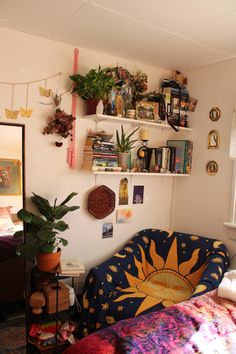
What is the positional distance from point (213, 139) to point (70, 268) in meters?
1.78

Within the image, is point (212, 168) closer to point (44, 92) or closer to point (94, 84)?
point (94, 84)

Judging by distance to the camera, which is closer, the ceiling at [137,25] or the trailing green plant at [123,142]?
the ceiling at [137,25]

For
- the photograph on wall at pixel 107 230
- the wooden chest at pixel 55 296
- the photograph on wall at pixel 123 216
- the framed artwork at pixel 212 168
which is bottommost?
the wooden chest at pixel 55 296

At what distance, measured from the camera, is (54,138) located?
2.57 m

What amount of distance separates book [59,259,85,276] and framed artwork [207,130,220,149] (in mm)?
1662

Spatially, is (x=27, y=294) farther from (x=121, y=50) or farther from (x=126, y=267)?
(x=121, y=50)

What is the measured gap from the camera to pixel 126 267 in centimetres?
275

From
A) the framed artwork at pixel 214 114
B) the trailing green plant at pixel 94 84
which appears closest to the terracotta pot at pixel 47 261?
the trailing green plant at pixel 94 84

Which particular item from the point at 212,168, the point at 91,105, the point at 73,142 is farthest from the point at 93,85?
the point at 212,168

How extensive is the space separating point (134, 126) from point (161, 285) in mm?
1534

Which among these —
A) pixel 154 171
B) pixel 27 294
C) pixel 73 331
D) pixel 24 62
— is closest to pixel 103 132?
pixel 154 171

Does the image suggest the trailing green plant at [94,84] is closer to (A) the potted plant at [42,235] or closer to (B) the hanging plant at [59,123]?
(B) the hanging plant at [59,123]

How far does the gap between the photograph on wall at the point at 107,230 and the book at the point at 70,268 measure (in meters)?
0.53

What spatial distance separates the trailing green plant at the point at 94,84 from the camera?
246 centimetres
